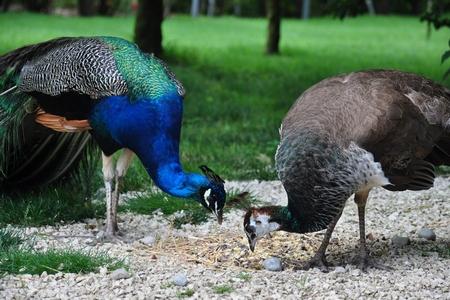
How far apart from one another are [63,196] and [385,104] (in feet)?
8.09

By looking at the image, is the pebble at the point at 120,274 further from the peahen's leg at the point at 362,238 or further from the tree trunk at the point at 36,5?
the tree trunk at the point at 36,5

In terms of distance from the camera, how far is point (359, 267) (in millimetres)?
4848

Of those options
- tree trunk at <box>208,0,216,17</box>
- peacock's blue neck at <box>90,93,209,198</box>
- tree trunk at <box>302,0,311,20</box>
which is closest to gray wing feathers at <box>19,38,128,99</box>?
peacock's blue neck at <box>90,93,209,198</box>

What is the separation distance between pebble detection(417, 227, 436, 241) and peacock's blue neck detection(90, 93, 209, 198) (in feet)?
5.14

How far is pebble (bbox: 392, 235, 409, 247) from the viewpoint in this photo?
17.5 ft

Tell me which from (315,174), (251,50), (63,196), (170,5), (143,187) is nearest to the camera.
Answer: (315,174)

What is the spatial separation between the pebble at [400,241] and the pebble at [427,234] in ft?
0.45

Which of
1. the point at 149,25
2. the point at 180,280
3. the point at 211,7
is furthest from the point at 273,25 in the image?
the point at 211,7

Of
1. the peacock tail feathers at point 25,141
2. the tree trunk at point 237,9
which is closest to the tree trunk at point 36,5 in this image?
the tree trunk at point 237,9

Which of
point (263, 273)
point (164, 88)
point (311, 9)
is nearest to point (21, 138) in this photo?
point (164, 88)

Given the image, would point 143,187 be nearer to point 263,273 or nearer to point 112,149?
point 112,149

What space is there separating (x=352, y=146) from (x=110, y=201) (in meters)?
1.77

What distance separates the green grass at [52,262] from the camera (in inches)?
178

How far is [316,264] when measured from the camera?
4.88m
